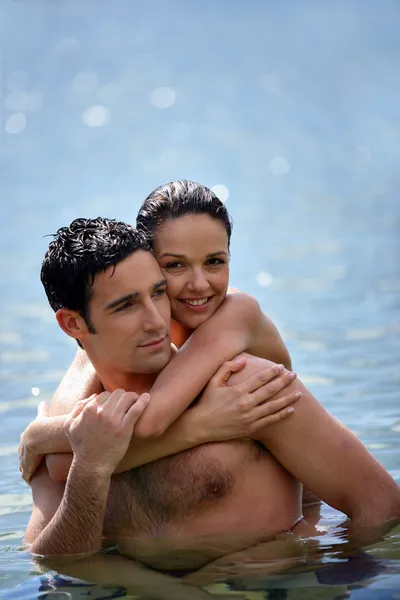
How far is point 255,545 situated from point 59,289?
4.37ft

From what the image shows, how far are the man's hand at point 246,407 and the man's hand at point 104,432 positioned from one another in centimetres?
28

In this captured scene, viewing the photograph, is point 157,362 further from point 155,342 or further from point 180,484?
point 180,484

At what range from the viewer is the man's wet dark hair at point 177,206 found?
513cm

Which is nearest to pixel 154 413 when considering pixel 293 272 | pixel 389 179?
pixel 293 272

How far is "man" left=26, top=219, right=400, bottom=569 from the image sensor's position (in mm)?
4727

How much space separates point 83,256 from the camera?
4781mm

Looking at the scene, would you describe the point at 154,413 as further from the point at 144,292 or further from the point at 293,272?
the point at 293,272

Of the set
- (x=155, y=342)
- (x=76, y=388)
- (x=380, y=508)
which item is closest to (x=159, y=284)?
(x=155, y=342)

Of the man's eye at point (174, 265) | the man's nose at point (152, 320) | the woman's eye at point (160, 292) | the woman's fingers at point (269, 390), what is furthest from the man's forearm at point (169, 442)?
the man's eye at point (174, 265)

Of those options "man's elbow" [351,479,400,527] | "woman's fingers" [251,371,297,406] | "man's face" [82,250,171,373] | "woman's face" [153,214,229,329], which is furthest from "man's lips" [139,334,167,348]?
"man's elbow" [351,479,400,527]

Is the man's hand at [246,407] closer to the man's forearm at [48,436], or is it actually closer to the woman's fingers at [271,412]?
the woman's fingers at [271,412]

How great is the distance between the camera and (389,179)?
44062mm

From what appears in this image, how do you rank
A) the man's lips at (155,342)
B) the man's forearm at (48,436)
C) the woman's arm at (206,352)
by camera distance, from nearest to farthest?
the woman's arm at (206,352), the man's lips at (155,342), the man's forearm at (48,436)

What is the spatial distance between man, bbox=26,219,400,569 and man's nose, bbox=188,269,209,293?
7.1 inches
